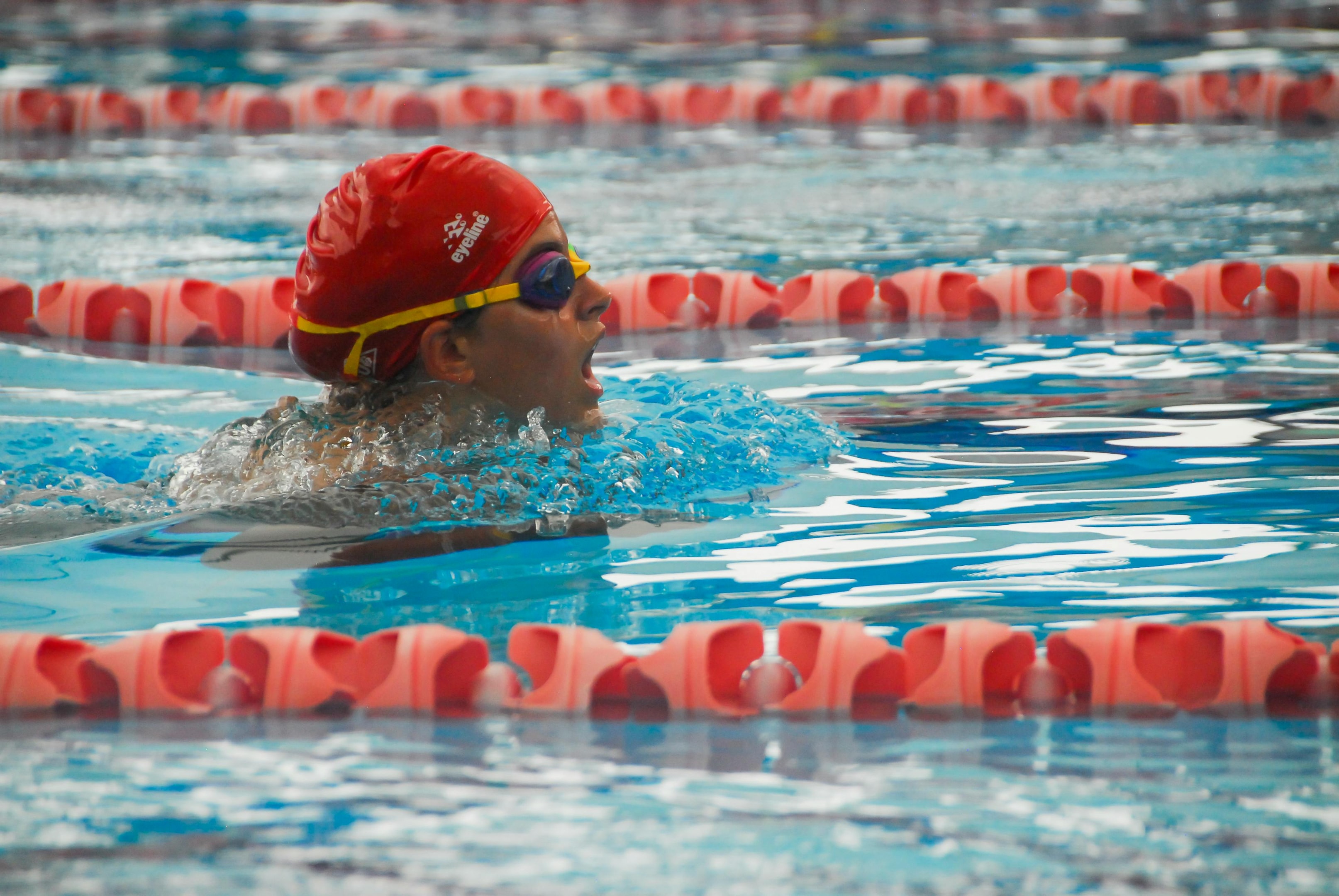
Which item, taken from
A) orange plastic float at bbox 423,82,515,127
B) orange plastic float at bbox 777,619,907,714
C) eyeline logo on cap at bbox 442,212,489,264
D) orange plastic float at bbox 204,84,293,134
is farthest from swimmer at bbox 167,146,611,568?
orange plastic float at bbox 204,84,293,134

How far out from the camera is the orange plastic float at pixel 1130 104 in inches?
342

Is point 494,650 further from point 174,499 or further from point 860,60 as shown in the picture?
point 860,60

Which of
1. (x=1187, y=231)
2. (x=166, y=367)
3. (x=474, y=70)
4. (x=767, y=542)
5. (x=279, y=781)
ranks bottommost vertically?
(x=279, y=781)

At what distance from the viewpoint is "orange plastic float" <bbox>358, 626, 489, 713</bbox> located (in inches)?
96.3

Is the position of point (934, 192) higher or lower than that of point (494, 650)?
higher

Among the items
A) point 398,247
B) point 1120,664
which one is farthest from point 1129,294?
point 1120,664

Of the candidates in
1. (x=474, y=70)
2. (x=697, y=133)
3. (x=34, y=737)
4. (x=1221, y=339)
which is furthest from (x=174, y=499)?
(x=474, y=70)

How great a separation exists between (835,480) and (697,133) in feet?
18.5

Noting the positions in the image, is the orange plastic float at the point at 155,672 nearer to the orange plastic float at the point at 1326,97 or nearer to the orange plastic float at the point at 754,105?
the orange plastic float at the point at 754,105

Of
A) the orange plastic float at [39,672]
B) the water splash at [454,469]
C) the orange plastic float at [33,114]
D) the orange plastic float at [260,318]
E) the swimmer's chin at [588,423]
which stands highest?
the orange plastic float at [33,114]

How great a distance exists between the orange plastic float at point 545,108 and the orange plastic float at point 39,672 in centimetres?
691

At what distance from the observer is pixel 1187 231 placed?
21.1 ft

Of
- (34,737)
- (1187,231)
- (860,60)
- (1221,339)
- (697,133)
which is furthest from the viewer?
(860,60)

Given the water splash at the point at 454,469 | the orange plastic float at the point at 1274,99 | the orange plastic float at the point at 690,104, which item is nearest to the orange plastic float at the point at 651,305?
the water splash at the point at 454,469
